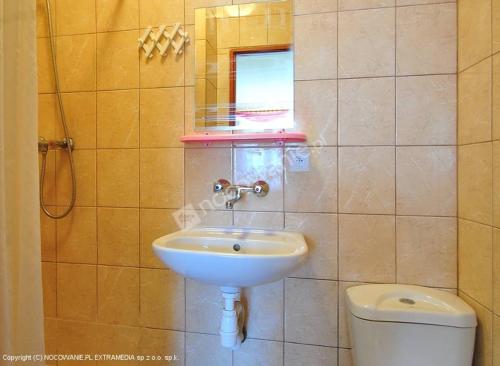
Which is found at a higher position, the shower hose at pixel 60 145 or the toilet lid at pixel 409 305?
the shower hose at pixel 60 145

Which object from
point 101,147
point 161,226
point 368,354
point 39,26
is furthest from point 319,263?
point 39,26

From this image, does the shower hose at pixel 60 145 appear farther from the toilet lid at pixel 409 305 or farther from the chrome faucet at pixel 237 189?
the toilet lid at pixel 409 305

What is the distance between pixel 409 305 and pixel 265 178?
2.35 ft

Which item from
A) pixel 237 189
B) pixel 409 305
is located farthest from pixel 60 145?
pixel 409 305

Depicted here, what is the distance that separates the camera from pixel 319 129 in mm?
1215

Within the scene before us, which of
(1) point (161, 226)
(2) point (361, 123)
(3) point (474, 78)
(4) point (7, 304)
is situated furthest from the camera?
(1) point (161, 226)

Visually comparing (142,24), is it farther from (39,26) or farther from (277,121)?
(277,121)

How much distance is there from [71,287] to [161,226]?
1.92ft

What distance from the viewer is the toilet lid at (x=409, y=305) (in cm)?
96

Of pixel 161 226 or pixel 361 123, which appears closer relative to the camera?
pixel 361 123

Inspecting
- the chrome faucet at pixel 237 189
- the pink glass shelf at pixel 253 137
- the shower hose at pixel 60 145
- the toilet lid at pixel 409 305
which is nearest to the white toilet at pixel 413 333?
the toilet lid at pixel 409 305

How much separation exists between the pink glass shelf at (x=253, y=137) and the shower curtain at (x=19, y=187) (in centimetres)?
54

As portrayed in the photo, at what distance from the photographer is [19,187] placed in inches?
31.7

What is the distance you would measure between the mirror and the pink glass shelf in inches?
3.4
